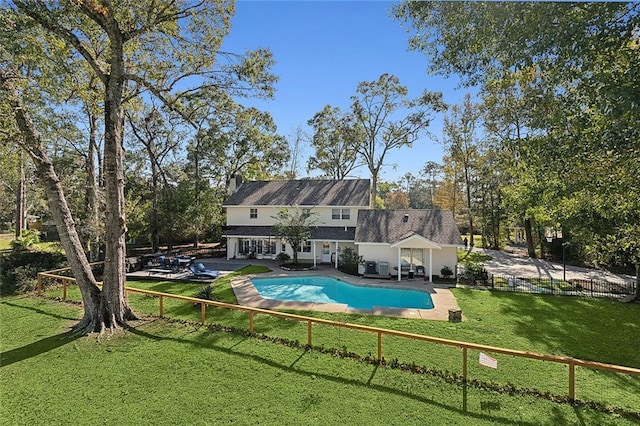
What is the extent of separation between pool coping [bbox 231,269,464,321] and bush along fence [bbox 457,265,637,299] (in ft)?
8.40

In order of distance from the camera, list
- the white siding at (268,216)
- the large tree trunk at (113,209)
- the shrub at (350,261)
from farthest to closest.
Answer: the white siding at (268,216) → the shrub at (350,261) → the large tree trunk at (113,209)

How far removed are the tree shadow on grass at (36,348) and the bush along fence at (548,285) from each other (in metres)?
17.5

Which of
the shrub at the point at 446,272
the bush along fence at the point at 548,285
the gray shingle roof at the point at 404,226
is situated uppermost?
the gray shingle roof at the point at 404,226

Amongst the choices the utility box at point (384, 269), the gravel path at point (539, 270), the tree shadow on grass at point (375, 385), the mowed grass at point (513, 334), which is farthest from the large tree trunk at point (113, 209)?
the gravel path at point (539, 270)

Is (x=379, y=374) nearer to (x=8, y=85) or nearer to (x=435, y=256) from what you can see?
(x=8, y=85)

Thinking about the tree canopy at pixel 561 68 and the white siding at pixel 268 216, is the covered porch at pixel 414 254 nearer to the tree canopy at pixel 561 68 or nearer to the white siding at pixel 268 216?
the white siding at pixel 268 216

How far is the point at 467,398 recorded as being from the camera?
21.4ft

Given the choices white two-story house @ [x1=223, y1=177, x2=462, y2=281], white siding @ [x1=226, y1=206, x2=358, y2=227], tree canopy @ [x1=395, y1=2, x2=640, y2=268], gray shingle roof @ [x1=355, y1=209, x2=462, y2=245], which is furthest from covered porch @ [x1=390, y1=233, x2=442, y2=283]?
tree canopy @ [x1=395, y1=2, x2=640, y2=268]

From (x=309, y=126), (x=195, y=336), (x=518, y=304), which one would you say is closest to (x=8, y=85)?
(x=195, y=336)

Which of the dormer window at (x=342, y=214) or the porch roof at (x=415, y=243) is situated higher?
the dormer window at (x=342, y=214)

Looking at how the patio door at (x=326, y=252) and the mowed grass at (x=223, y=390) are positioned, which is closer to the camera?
the mowed grass at (x=223, y=390)

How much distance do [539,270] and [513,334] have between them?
14.4m

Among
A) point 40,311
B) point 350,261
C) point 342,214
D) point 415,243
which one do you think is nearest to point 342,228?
point 342,214

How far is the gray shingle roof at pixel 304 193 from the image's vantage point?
25625 mm
